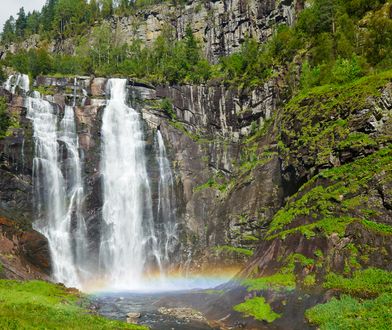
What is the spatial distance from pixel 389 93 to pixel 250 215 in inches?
897

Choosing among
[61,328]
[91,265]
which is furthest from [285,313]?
[91,265]

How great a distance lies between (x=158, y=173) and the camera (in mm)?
55094

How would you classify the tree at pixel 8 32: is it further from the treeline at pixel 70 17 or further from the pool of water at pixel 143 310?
the pool of water at pixel 143 310

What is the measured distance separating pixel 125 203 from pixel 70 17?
239ft

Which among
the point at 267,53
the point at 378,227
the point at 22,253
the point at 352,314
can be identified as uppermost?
the point at 267,53

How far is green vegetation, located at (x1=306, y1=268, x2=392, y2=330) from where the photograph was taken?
52.9 feet

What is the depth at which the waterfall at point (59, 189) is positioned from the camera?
148ft

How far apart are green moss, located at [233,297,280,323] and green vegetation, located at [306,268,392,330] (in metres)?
2.69

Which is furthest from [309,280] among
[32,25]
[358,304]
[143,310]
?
[32,25]

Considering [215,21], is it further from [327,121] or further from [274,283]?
[274,283]

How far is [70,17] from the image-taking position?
105250 mm

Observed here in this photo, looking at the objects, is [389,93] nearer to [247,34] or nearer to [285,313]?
[285,313]

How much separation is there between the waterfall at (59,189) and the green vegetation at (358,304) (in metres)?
30.5

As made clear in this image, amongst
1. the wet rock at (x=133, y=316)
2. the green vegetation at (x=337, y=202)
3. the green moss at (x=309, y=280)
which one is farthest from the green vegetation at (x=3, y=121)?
the green moss at (x=309, y=280)
